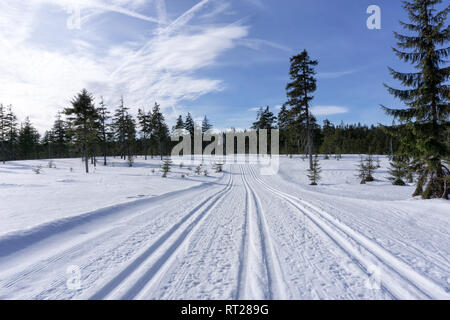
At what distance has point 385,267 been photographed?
114 inches

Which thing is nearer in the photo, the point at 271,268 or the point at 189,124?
→ the point at 271,268

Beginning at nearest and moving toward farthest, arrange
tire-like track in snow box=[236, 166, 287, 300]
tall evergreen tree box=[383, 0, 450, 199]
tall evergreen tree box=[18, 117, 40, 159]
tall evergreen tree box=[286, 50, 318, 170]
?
tire-like track in snow box=[236, 166, 287, 300] < tall evergreen tree box=[383, 0, 450, 199] < tall evergreen tree box=[286, 50, 318, 170] < tall evergreen tree box=[18, 117, 40, 159]

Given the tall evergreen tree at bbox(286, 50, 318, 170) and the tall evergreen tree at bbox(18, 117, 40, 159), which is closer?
the tall evergreen tree at bbox(286, 50, 318, 170)

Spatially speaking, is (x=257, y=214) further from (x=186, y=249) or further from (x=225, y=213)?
(x=186, y=249)

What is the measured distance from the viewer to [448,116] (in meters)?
8.36

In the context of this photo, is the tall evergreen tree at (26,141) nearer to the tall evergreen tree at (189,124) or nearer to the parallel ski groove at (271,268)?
the tall evergreen tree at (189,124)

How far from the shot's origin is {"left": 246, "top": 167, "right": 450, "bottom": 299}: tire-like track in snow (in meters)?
2.35

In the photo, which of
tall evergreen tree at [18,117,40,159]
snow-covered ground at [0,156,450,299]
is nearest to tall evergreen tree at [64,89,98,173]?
snow-covered ground at [0,156,450,299]

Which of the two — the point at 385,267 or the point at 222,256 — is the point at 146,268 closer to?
the point at 222,256

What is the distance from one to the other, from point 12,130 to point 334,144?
2953 inches

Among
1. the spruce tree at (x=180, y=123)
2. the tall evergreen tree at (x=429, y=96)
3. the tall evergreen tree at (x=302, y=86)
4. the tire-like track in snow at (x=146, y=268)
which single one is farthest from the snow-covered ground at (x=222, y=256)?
the spruce tree at (x=180, y=123)

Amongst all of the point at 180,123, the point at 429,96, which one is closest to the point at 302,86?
the point at 429,96

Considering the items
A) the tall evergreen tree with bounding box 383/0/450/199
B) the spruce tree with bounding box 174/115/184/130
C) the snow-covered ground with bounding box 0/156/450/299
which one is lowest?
the snow-covered ground with bounding box 0/156/450/299

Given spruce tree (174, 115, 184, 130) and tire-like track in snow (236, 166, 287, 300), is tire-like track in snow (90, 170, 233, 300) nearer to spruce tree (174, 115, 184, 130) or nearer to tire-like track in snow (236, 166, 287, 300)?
tire-like track in snow (236, 166, 287, 300)
